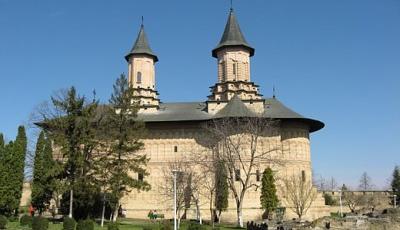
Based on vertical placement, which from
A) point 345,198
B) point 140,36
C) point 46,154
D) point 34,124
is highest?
point 140,36

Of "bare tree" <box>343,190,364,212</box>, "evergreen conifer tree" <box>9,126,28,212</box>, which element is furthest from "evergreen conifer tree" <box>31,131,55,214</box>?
"bare tree" <box>343,190,364,212</box>

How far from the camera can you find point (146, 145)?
34719 mm

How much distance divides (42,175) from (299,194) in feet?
59.7

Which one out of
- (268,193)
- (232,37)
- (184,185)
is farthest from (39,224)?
(232,37)

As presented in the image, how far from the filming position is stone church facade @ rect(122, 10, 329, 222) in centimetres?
3322

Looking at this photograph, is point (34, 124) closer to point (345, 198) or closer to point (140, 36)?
point (140, 36)

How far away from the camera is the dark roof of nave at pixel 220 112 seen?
3322 centimetres

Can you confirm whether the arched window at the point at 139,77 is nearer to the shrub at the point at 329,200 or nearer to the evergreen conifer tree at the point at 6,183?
the evergreen conifer tree at the point at 6,183

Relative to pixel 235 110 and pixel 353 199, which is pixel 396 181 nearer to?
pixel 353 199

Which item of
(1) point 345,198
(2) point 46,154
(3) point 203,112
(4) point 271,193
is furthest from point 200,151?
(1) point 345,198

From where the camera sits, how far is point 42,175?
90.7 feet

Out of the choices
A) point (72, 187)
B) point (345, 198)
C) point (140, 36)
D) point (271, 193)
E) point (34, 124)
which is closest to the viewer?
point (72, 187)

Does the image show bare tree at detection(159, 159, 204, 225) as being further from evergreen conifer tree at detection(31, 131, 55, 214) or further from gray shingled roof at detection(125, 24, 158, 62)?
gray shingled roof at detection(125, 24, 158, 62)

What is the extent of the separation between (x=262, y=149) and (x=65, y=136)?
1508 cm
